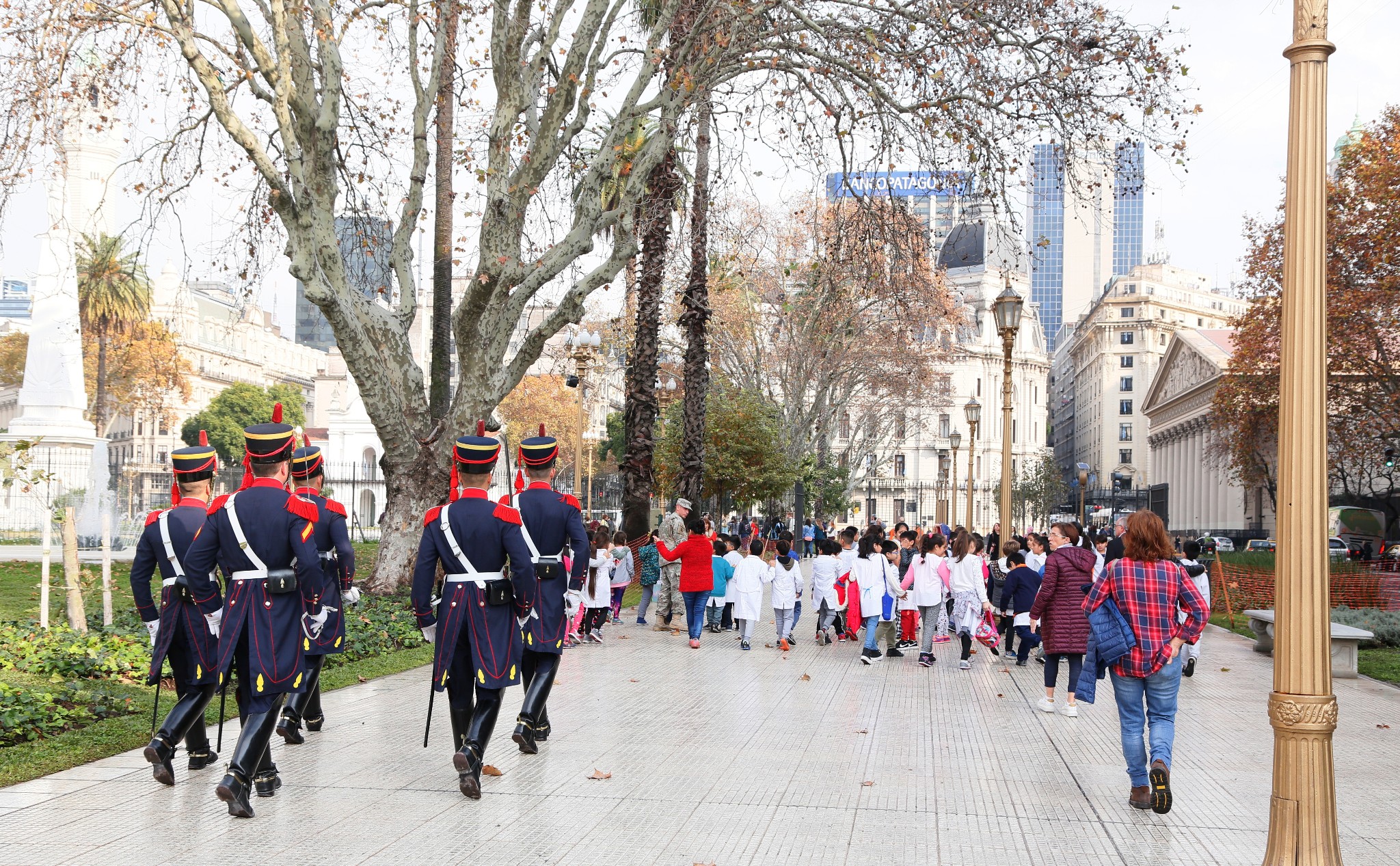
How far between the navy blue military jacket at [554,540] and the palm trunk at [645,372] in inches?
578

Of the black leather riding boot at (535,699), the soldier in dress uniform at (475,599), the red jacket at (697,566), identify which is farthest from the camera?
the red jacket at (697,566)

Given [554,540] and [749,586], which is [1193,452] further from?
[554,540]

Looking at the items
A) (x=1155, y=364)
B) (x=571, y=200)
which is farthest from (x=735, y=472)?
(x=1155, y=364)

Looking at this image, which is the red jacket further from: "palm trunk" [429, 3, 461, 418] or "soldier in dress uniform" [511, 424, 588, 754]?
"soldier in dress uniform" [511, 424, 588, 754]

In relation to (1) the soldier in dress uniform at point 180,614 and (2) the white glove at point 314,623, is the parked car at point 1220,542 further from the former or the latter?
(1) the soldier in dress uniform at point 180,614

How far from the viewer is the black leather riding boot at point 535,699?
7.93 meters

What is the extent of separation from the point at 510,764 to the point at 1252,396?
35582mm

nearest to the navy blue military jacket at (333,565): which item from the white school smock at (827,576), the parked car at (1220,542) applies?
the white school smock at (827,576)

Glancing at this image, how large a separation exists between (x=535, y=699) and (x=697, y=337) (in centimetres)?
1710

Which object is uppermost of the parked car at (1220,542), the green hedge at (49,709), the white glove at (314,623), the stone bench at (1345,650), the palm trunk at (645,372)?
the palm trunk at (645,372)

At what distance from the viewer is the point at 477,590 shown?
710 centimetres

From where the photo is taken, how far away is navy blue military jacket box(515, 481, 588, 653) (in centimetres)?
790

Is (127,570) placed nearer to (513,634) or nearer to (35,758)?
(35,758)

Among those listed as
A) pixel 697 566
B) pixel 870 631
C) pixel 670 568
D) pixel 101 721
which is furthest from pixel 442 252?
pixel 101 721
